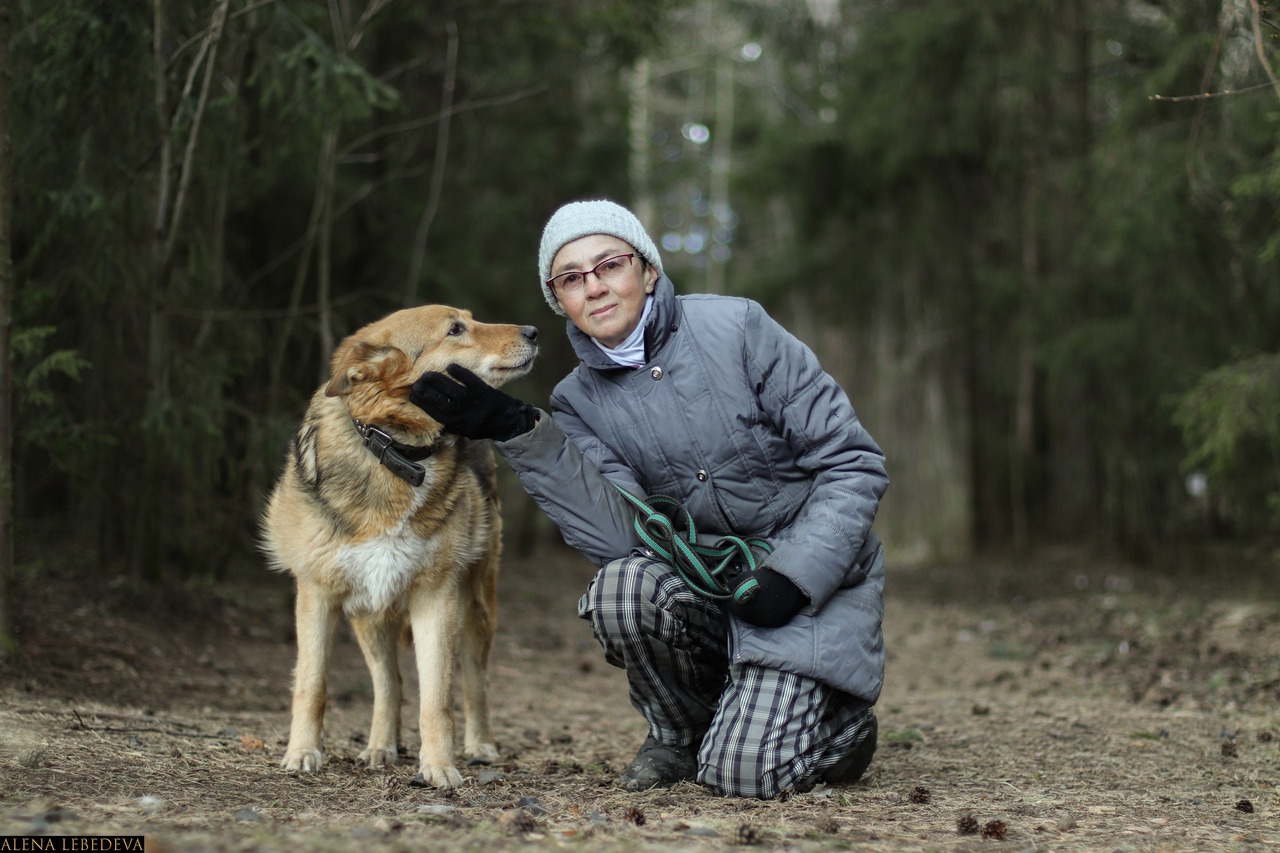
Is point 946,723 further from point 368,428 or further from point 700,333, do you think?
point 368,428

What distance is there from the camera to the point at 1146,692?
566 centimetres

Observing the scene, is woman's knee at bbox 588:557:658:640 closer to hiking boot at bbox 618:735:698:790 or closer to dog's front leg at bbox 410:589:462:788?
hiking boot at bbox 618:735:698:790

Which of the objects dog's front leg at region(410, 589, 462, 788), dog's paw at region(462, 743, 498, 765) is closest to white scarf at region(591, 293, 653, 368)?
dog's front leg at region(410, 589, 462, 788)

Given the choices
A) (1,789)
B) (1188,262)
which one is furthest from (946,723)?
(1188,262)

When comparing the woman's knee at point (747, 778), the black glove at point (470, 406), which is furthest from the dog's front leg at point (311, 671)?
the woman's knee at point (747, 778)

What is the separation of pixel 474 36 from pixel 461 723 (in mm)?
6779

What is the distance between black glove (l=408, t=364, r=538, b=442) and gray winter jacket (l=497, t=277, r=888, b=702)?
0.19 feet

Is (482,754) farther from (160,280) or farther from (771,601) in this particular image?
(160,280)

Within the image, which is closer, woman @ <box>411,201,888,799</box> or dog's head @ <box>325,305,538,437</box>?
woman @ <box>411,201,888,799</box>

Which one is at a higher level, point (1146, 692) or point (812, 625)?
point (812, 625)

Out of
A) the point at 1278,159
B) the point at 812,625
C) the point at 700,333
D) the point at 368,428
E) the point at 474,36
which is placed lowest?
the point at 812,625

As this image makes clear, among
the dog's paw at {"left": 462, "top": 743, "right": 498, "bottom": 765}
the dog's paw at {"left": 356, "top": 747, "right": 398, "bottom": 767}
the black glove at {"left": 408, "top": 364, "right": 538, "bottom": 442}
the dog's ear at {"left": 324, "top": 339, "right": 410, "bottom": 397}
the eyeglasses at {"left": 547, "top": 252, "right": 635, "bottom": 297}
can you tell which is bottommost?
the dog's paw at {"left": 462, "top": 743, "right": 498, "bottom": 765}

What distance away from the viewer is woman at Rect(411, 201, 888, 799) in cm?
354

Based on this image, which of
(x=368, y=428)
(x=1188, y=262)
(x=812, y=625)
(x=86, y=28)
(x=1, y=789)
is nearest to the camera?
(x=1, y=789)
